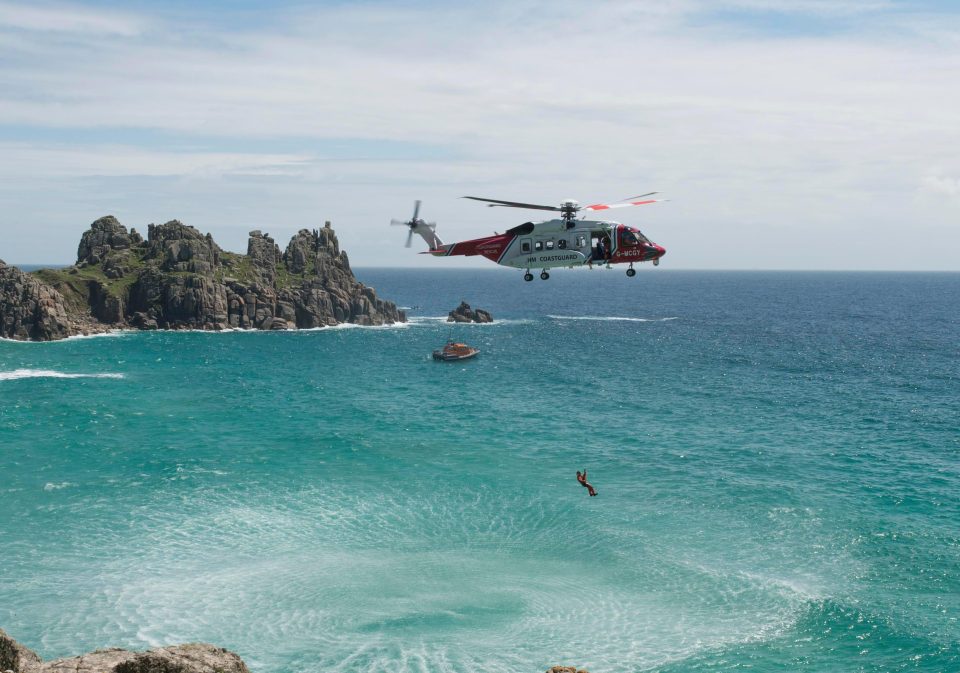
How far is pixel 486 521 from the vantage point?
56.8m

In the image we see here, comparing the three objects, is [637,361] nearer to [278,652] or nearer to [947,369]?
[947,369]

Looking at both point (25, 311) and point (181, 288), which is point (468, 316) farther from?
point (25, 311)

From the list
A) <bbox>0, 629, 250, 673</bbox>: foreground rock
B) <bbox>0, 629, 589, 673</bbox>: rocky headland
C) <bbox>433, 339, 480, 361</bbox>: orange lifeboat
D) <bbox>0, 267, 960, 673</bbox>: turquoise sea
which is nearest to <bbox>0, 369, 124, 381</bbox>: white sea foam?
<bbox>0, 267, 960, 673</bbox>: turquoise sea

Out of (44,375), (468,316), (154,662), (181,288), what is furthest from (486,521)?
(468,316)

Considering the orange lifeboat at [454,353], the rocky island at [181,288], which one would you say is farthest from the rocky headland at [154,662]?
the rocky island at [181,288]

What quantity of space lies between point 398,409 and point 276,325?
79.8 m

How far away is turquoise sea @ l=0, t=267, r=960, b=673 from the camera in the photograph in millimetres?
41344

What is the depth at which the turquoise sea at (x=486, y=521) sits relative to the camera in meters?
41.3

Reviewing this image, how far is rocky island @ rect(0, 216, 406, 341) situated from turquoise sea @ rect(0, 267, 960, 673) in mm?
38764

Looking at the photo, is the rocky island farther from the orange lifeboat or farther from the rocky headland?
the rocky headland

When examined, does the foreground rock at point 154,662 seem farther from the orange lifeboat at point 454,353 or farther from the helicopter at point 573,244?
the orange lifeboat at point 454,353

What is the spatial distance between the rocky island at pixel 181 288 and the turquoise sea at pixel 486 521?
38764mm

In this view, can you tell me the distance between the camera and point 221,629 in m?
41.7

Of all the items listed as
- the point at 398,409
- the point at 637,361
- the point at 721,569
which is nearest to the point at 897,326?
the point at 637,361
